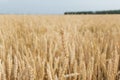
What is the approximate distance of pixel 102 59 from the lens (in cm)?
123

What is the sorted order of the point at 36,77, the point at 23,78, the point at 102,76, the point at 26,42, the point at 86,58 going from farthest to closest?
1. the point at 26,42
2. the point at 86,58
3. the point at 102,76
4. the point at 36,77
5. the point at 23,78

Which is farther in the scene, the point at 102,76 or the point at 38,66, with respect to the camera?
the point at 102,76

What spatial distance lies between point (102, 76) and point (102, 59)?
0.09 metres

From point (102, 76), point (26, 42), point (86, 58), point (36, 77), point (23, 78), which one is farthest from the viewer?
point (26, 42)

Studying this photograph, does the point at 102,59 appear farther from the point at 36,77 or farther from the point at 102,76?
the point at 36,77

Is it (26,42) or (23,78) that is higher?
(26,42)

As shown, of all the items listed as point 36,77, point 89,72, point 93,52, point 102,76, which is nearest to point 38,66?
point 36,77

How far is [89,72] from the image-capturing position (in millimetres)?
989

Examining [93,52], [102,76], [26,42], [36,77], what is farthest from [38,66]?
[26,42]

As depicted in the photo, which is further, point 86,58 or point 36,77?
point 86,58

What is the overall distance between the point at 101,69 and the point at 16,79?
A: 0.44 meters

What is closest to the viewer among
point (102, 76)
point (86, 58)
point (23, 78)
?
point (23, 78)

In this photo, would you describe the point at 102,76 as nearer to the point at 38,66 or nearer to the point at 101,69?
the point at 101,69

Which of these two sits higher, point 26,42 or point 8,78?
point 26,42
